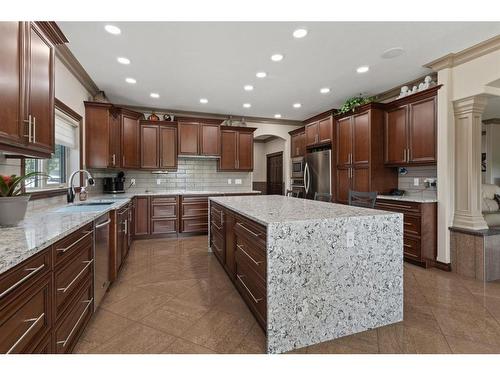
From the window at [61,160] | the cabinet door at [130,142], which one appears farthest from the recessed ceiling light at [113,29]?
the cabinet door at [130,142]

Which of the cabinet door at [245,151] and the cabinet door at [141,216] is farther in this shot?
the cabinet door at [245,151]

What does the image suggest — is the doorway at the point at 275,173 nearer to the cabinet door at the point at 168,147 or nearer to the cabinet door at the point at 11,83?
the cabinet door at the point at 168,147

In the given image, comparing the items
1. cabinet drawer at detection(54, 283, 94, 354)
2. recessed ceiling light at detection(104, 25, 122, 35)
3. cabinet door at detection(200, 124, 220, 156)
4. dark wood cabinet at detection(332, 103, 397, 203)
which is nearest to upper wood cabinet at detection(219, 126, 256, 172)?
cabinet door at detection(200, 124, 220, 156)

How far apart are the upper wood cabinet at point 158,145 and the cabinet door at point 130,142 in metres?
0.10

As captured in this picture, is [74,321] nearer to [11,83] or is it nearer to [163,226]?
[11,83]

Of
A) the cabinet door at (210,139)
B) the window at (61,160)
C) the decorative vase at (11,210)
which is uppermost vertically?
the cabinet door at (210,139)

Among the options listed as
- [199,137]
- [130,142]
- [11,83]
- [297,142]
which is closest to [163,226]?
[130,142]

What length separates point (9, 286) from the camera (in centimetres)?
91

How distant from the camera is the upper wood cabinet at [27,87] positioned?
1.42 metres

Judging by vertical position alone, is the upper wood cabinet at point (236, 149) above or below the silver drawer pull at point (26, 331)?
above

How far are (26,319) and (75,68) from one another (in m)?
3.35

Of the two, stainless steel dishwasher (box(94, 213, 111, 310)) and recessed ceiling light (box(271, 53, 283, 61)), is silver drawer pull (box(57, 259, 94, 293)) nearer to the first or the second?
stainless steel dishwasher (box(94, 213, 111, 310))

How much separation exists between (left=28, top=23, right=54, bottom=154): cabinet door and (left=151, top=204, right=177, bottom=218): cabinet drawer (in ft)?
8.98
